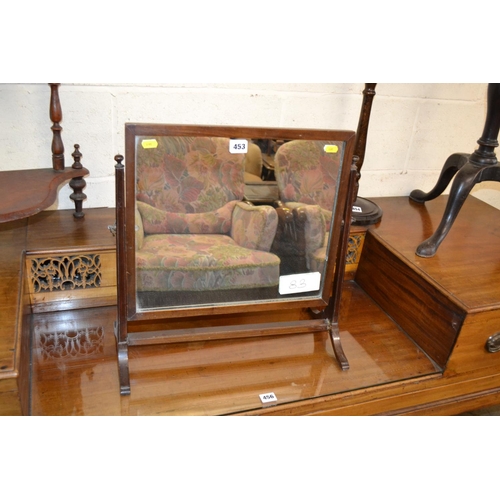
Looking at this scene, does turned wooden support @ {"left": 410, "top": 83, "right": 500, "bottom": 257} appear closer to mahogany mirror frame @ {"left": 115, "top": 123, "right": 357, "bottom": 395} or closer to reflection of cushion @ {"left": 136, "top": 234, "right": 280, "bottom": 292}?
mahogany mirror frame @ {"left": 115, "top": 123, "right": 357, "bottom": 395}

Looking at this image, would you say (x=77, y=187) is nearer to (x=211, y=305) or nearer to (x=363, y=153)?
(x=211, y=305)

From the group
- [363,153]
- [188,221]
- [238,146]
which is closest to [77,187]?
[188,221]

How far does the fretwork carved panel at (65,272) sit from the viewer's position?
1204mm

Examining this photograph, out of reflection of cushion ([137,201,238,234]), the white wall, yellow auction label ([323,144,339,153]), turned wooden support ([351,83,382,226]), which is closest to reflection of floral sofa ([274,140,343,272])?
yellow auction label ([323,144,339,153])

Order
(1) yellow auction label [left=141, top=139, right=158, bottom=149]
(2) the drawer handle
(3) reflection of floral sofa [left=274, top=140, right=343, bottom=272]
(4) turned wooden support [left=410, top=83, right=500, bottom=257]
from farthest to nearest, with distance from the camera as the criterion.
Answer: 1. (4) turned wooden support [left=410, top=83, right=500, bottom=257]
2. (2) the drawer handle
3. (3) reflection of floral sofa [left=274, top=140, right=343, bottom=272]
4. (1) yellow auction label [left=141, top=139, right=158, bottom=149]

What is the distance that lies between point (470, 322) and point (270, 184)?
0.60m

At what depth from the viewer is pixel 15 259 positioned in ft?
3.77

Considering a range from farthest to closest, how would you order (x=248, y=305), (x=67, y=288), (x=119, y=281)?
(x=67, y=288)
(x=248, y=305)
(x=119, y=281)

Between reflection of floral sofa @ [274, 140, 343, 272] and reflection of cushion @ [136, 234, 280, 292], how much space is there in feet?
0.32

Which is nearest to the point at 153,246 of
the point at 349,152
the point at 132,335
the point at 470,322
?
the point at 132,335

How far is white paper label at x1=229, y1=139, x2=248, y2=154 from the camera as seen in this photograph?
94 cm

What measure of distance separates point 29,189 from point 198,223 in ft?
1.47

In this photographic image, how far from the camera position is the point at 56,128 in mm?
1211

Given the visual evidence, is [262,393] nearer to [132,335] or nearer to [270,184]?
[132,335]
